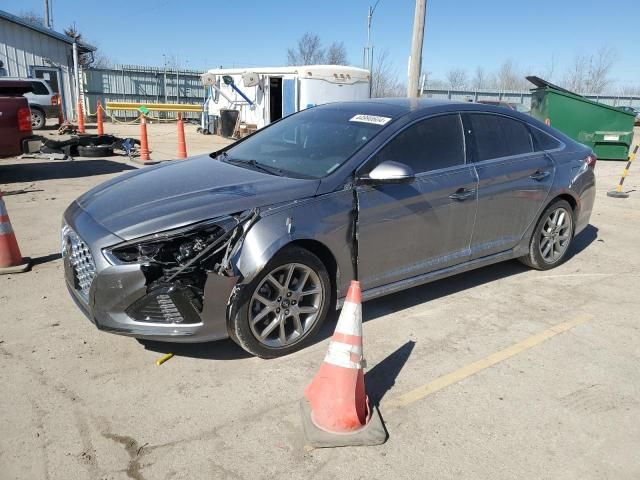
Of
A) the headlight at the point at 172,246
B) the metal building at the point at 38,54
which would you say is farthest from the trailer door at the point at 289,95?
the headlight at the point at 172,246

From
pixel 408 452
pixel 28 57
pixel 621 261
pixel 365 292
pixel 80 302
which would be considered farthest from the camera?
pixel 28 57

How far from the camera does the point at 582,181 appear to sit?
17.7 ft

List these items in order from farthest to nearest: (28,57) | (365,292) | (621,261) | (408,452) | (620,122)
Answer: (28,57) < (620,122) < (621,261) < (365,292) < (408,452)

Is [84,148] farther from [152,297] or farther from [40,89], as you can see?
[152,297]

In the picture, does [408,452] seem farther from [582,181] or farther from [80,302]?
[582,181]

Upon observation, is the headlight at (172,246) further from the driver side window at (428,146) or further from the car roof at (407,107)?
the car roof at (407,107)

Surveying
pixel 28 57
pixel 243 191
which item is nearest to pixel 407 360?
pixel 243 191

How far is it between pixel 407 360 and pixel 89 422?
1.98 m

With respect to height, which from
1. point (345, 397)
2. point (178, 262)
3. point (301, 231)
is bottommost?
point (345, 397)

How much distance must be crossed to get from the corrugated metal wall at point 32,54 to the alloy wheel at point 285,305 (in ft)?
82.8

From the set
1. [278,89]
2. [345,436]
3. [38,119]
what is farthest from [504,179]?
[38,119]

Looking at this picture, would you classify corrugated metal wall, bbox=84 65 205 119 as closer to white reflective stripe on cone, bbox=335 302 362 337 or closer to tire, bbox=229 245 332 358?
tire, bbox=229 245 332 358

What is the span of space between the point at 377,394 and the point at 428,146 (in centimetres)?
203

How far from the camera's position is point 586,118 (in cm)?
1515
